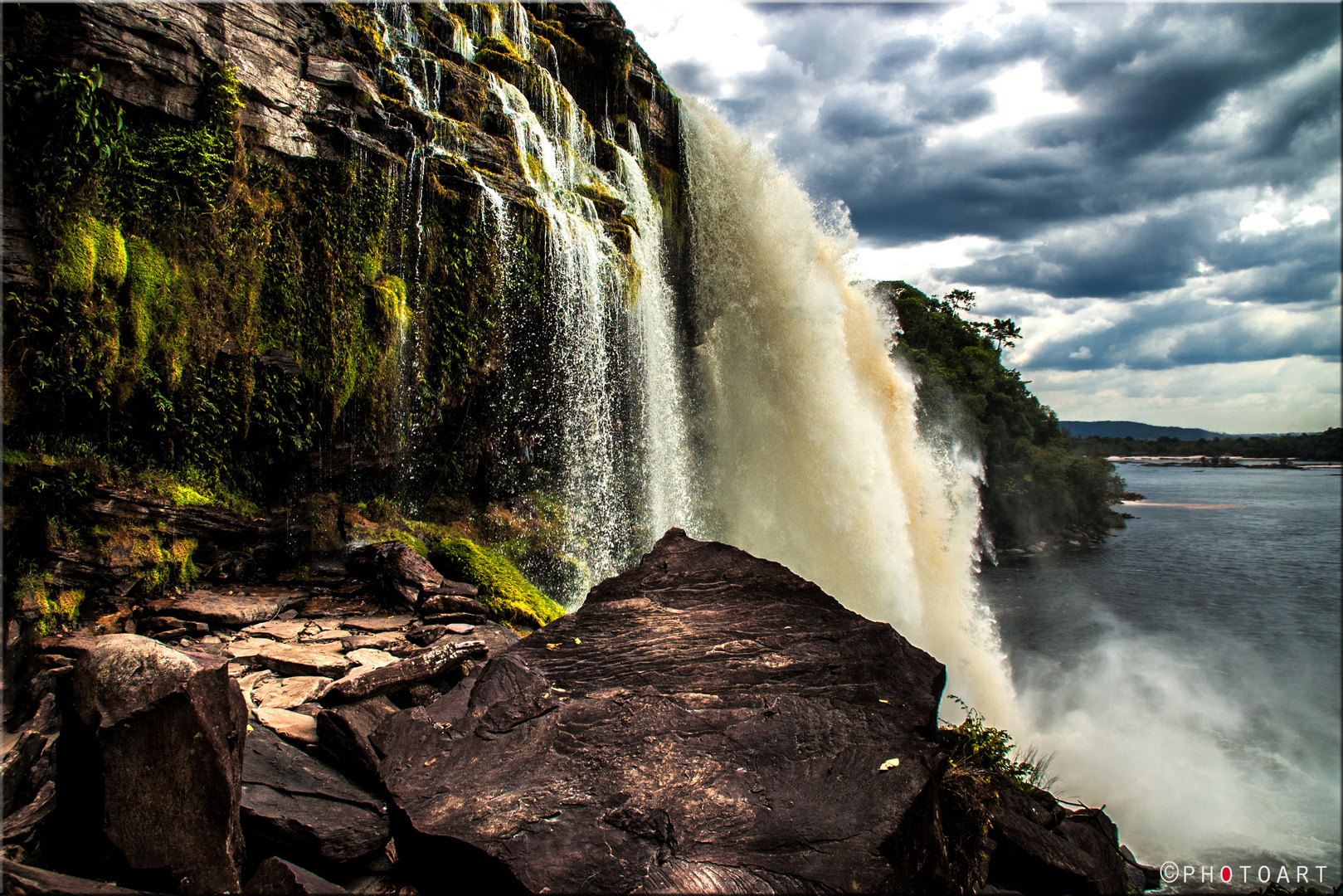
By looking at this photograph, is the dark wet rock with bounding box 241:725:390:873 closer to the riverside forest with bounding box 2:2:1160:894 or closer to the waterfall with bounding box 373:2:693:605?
the riverside forest with bounding box 2:2:1160:894

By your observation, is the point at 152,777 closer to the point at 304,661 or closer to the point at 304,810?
the point at 304,810

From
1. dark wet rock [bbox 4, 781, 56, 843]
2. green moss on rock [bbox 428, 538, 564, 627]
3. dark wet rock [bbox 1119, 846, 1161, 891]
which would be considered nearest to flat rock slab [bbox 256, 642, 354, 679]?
dark wet rock [bbox 4, 781, 56, 843]

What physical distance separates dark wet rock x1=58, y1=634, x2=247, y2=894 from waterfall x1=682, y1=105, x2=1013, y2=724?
1130 centimetres

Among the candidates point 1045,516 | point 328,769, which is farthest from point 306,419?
point 1045,516

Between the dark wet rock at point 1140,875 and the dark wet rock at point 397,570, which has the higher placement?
the dark wet rock at point 397,570

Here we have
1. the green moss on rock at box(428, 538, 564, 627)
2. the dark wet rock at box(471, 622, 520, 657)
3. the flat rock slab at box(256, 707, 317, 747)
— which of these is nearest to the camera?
the flat rock slab at box(256, 707, 317, 747)

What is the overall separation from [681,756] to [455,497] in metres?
7.82

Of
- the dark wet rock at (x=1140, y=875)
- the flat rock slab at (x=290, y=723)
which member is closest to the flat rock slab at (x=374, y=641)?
the flat rock slab at (x=290, y=723)

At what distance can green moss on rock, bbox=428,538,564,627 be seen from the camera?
22.2ft

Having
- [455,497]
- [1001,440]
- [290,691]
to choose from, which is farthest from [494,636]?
[1001,440]

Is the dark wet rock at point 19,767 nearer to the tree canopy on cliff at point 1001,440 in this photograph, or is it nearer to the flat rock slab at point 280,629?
the flat rock slab at point 280,629

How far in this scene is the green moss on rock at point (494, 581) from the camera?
266 inches

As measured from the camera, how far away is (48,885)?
7.26 ft

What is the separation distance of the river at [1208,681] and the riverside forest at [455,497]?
53.9 inches
